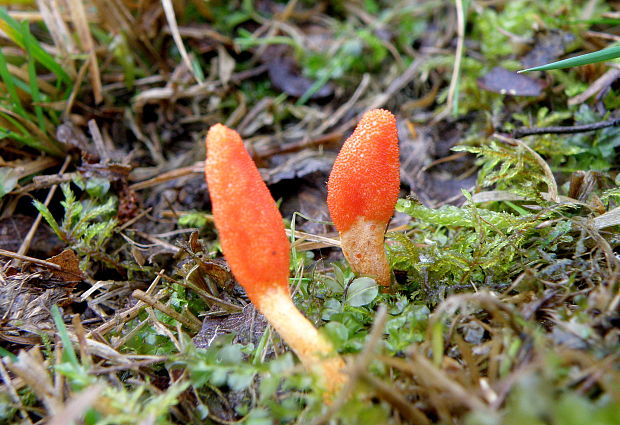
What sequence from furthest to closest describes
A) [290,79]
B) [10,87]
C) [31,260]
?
1. [290,79]
2. [10,87]
3. [31,260]

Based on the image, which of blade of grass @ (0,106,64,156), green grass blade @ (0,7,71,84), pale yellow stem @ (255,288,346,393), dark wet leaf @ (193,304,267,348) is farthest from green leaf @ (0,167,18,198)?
pale yellow stem @ (255,288,346,393)

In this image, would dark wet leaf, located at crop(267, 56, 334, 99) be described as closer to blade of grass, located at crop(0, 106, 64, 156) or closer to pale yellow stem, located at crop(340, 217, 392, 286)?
blade of grass, located at crop(0, 106, 64, 156)

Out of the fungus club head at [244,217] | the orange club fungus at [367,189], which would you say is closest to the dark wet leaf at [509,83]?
the orange club fungus at [367,189]

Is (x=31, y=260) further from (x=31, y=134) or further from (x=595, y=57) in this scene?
(x=595, y=57)

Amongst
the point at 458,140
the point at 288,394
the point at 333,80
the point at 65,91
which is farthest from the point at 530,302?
the point at 65,91

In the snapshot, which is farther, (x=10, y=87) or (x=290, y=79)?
(x=290, y=79)

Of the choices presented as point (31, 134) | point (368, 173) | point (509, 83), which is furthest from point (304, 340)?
point (509, 83)
